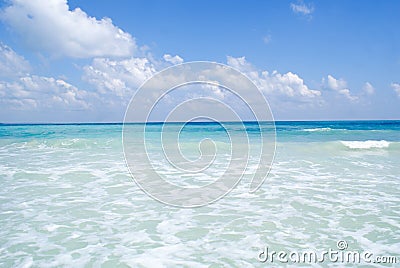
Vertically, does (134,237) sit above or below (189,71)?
below

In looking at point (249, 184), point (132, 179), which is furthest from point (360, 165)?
point (132, 179)

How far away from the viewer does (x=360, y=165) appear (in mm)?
13039

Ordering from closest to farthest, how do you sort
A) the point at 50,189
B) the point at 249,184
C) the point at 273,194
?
1. the point at 273,194
2. the point at 50,189
3. the point at 249,184

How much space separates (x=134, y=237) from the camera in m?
5.40

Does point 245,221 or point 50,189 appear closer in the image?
point 245,221

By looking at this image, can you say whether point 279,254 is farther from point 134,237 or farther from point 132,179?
point 132,179

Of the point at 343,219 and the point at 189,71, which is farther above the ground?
the point at 189,71

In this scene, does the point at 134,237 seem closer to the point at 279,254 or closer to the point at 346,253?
the point at 279,254

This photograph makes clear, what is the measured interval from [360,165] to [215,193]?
8030mm

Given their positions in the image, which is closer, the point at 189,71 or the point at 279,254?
the point at 279,254

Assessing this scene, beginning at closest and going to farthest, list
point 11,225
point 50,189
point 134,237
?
point 134,237 → point 11,225 → point 50,189

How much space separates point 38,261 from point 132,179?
5.91m

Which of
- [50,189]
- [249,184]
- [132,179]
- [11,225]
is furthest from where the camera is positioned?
[132,179]

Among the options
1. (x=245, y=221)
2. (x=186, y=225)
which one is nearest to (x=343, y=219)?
(x=245, y=221)
